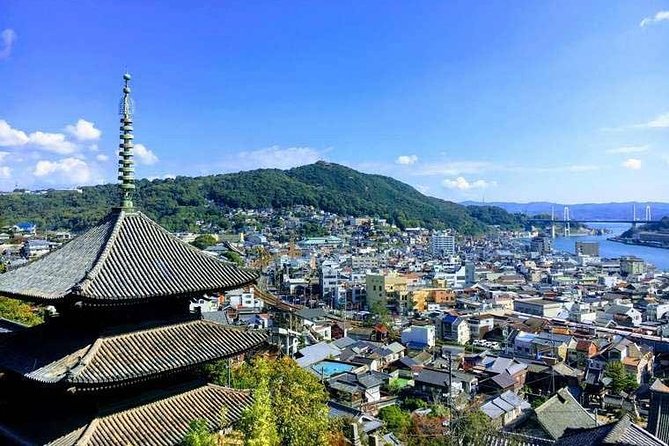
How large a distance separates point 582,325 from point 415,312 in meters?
23.7

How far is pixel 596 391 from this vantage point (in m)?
47.1

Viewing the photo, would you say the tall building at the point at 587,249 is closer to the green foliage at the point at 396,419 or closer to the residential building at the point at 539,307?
the residential building at the point at 539,307

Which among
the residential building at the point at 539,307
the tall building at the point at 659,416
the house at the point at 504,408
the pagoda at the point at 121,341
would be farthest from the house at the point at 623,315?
the pagoda at the point at 121,341

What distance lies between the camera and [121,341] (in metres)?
10.8

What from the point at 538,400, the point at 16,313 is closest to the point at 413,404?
the point at 538,400

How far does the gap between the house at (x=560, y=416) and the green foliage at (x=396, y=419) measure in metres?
8.08

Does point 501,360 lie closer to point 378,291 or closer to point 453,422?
point 453,422

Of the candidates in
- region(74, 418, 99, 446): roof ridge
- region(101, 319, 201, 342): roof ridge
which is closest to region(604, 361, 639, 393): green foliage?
region(101, 319, 201, 342): roof ridge

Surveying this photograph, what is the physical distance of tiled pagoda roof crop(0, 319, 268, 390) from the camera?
32.3 feet

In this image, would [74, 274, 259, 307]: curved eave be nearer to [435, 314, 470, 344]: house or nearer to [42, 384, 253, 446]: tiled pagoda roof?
[42, 384, 253, 446]: tiled pagoda roof

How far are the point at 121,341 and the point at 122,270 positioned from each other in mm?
1411

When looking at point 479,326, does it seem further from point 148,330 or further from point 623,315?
point 148,330

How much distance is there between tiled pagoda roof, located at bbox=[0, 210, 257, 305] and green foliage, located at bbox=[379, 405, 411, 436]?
25.1 metres

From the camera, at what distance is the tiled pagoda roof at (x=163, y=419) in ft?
33.1
